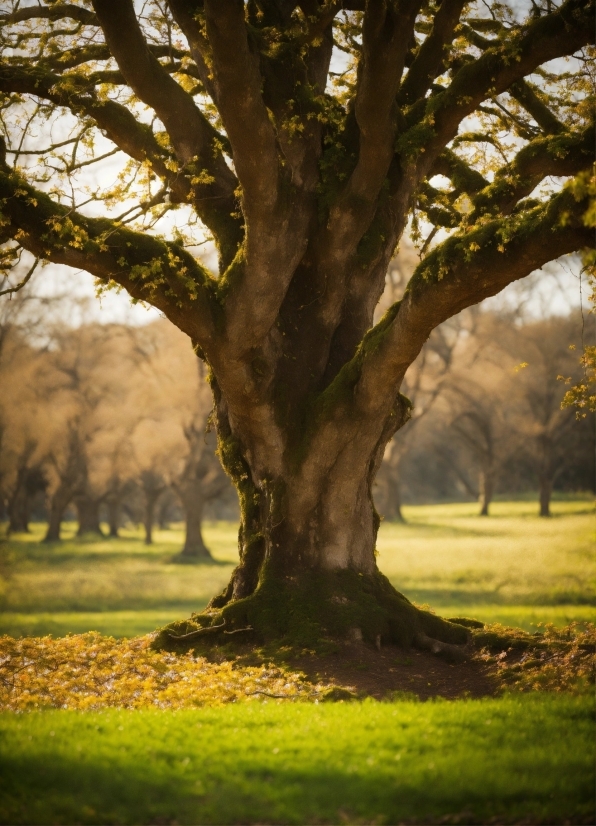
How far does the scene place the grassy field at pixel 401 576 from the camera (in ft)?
74.6

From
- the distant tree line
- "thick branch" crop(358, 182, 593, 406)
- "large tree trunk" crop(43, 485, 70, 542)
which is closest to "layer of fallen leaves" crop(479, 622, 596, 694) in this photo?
"thick branch" crop(358, 182, 593, 406)

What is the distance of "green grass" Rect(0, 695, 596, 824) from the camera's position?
18.0 feet

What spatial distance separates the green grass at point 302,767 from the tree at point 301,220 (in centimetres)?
421

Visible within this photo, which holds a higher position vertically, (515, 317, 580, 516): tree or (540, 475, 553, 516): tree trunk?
(515, 317, 580, 516): tree

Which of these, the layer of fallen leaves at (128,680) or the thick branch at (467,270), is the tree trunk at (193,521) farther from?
the thick branch at (467,270)

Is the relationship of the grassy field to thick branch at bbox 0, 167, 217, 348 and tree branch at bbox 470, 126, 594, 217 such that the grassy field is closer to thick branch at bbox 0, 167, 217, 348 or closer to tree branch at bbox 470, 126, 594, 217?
tree branch at bbox 470, 126, 594, 217

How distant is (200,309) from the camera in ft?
35.2

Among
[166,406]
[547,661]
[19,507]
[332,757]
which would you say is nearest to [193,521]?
[166,406]

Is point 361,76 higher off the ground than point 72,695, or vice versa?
point 361,76

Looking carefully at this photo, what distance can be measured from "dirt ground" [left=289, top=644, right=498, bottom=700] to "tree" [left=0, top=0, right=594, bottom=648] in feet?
1.32

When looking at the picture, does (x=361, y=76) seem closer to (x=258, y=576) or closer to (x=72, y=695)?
(x=258, y=576)

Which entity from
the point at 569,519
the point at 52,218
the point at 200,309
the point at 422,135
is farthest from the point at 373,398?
the point at 569,519

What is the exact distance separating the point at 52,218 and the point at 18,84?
3.02 m

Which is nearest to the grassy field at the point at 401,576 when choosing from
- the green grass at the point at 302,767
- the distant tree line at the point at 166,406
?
the distant tree line at the point at 166,406
